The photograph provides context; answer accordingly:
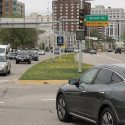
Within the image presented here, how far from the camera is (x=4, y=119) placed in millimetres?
11906

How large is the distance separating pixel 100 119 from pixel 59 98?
2577mm

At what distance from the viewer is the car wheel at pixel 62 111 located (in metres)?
11.2

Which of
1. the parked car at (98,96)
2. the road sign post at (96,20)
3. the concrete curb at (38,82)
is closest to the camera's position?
the parked car at (98,96)

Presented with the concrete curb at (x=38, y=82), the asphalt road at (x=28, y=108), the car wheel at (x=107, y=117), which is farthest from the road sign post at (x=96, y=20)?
the car wheel at (x=107, y=117)

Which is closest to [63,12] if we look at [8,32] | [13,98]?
[8,32]

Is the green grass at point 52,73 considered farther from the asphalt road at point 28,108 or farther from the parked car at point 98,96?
the parked car at point 98,96

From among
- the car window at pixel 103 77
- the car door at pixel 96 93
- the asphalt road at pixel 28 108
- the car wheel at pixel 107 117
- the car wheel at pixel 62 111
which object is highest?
the car window at pixel 103 77

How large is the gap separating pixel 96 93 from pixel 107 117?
2.01 feet

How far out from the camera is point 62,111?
1145 cm

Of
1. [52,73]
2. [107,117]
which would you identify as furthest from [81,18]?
[107,117]

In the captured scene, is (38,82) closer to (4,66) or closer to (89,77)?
(4,66)

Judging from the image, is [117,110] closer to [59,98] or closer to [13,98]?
[59,98]

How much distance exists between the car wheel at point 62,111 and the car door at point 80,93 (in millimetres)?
370

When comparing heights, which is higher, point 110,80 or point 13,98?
point 110,80
